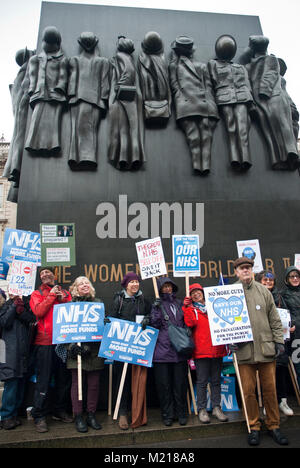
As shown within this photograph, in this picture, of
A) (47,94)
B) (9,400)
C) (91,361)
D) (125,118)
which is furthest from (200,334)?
(47,94)

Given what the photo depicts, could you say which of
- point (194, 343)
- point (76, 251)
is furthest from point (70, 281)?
point (194, 343)

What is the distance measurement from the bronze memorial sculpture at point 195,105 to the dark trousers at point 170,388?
14.8 feet

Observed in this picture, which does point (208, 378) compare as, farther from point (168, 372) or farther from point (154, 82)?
point (154, 82)

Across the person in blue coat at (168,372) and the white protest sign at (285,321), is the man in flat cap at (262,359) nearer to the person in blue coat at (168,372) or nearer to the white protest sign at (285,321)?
the white protest sign at (285,321)

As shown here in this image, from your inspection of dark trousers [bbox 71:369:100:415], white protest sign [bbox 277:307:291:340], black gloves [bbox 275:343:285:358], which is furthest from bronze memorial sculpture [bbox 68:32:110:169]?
black gloves [bbox 275:343:285:358]

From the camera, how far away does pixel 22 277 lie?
19.3 ft

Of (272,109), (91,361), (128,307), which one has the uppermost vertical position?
(272,109)

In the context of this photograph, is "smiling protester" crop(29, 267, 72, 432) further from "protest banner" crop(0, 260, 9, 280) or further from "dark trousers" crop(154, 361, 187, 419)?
"dark trousers" crop(154, 361, 187, 419)

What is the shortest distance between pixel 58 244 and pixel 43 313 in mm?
1704

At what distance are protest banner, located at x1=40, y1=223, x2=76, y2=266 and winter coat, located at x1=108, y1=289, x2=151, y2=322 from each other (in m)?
1.52

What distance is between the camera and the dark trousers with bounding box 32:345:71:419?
16.7ft

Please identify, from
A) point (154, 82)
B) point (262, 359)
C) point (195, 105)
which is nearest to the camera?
point (262, 359)

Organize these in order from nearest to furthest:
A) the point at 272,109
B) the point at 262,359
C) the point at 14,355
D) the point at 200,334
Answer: the point at 262,359, the point at 14,355, the point at 200,334, the point at 272,109

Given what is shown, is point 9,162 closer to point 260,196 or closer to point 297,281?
point 260,196
